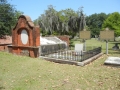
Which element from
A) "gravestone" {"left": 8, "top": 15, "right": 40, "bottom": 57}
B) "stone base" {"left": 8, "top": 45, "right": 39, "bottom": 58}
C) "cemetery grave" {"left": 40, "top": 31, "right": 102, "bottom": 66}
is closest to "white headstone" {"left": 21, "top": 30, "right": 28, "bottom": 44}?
"gravestone" {"left": 8, "top": 15, "right": 40, "bottom": 57}

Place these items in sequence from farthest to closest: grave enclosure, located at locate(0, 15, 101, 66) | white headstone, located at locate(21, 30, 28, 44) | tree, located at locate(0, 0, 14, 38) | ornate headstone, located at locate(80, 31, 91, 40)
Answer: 1. tree, located at locate(0, 0, 14, 38)
2. ornate headstone, located at locate(80, 31, 91, 40)
3. white headstone, located at locate(21, 30, 28, 44)
4. grave enclosure, located at locate(0, 15, 101, 66)

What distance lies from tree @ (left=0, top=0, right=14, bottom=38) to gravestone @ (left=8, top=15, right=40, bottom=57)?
6442mm

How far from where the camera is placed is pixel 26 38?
13133 mm

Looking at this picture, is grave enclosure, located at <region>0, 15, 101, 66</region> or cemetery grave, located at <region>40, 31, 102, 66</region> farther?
grave enclosure, located at <region>0, 15, 101, 66</region>

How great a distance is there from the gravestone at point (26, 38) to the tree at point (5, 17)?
644 cm

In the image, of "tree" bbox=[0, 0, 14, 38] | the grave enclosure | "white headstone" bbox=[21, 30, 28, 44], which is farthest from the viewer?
"tree" bbox=[0, 0, 14, 38]

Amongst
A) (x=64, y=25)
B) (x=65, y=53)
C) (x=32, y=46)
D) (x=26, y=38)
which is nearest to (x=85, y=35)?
(x=65, y=53)

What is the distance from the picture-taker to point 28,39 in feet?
42.4

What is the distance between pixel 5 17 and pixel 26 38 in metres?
8.85

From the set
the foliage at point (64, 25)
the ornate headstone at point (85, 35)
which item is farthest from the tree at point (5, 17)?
the ornate headstone at point (85, 35)

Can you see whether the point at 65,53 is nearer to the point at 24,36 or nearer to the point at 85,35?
the point at 24,36

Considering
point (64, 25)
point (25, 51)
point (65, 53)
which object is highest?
point (64, 25)

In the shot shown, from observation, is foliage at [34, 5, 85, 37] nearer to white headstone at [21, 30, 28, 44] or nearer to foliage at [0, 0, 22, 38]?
foliage at [0, 0, 22, 38]

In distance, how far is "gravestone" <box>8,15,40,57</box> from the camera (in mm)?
12334
